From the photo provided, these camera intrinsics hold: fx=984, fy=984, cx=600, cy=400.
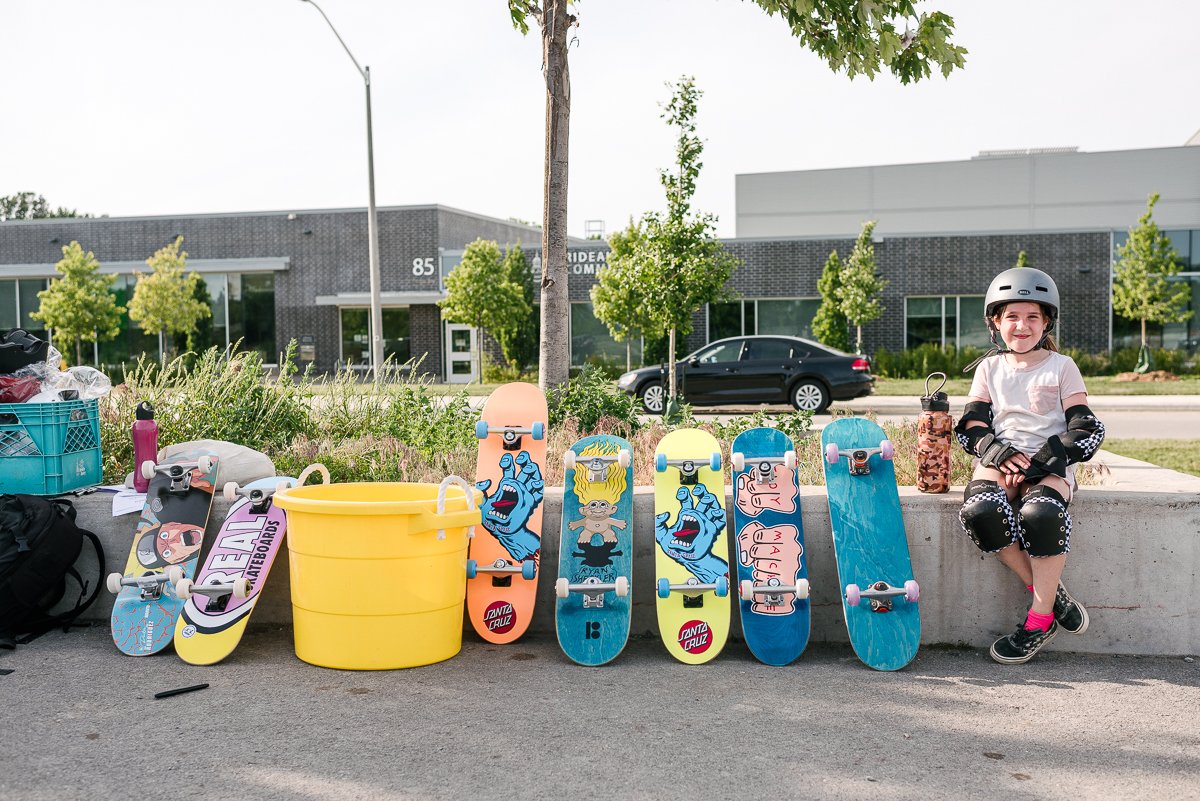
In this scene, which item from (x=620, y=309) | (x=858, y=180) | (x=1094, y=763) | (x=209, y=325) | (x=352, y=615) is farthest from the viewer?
(x=858, y=180)

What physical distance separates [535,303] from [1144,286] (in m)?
17.0

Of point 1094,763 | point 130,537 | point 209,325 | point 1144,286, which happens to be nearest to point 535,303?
point 209,325

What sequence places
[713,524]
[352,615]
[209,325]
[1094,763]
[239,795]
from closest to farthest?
[239,795]
[1094,763]
[352,615]
[713,524]
[209,325]

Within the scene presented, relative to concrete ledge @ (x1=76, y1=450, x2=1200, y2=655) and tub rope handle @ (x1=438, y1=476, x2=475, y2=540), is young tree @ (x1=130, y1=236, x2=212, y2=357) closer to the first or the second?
tub rope handle @ (x1=438, y1=476, x2=475, y2=540)

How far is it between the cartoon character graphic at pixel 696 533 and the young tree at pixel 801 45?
301 cm

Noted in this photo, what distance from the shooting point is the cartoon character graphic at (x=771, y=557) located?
14.7 ft

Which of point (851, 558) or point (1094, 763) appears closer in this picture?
point (1094, 763)

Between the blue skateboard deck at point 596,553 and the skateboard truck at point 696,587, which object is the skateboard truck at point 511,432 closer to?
the blue skateboard deck at point 596,553

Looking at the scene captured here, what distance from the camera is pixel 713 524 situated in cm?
470

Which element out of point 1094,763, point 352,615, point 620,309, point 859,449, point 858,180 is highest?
point 858,180

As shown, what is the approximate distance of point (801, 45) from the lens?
21.7 ft

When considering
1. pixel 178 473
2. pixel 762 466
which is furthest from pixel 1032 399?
pixel 178 473

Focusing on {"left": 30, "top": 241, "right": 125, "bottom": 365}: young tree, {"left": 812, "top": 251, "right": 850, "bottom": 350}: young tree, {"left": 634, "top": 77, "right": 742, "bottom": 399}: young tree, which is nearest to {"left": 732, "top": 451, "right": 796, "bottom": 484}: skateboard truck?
{"left": 634, "top": 77, "right": 742, "bottom": 399}: young tree

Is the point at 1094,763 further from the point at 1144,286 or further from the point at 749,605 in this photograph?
the point at 1144,286
